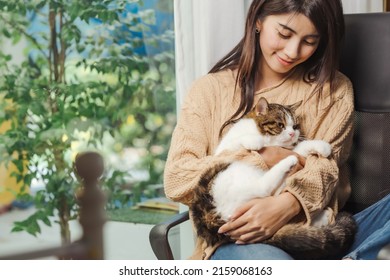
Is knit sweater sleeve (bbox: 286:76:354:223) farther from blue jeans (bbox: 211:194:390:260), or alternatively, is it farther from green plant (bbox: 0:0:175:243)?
green plant (bbox: 0:0:175:243)

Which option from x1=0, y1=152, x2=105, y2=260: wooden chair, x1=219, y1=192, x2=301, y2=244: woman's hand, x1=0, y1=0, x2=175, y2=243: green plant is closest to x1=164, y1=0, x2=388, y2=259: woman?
x1=219, y1=192, x2=301, y2=244: woman's hand

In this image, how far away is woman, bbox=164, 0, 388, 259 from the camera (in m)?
1.25

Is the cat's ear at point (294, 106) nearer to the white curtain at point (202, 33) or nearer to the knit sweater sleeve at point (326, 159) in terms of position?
the knit sweater sleeve at point (326, 159)

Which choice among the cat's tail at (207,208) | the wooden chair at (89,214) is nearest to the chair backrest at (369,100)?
the cat's tail at (207,208)

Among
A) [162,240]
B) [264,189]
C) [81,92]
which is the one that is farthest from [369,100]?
[81,92]

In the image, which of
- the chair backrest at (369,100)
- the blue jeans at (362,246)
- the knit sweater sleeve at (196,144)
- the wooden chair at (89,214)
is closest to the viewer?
the blue jeans at (362,246)

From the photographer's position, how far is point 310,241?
4.01ft

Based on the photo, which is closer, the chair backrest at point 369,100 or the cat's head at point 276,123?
the cat's head at point 276,123

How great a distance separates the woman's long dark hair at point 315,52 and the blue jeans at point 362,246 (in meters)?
0.30

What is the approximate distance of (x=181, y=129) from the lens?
53.1 inches

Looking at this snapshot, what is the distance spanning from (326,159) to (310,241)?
0.20 metres

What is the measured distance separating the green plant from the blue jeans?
2.40ft

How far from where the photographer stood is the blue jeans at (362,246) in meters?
1.17
